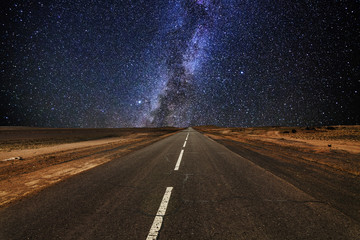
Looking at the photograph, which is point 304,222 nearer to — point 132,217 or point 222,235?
point 222,235

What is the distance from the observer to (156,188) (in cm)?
384

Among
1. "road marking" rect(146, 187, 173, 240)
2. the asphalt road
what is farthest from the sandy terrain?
"road marking" rect(146, 187, 173, 240)

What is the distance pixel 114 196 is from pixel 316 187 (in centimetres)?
494

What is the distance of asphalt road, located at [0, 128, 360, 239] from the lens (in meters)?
2.18

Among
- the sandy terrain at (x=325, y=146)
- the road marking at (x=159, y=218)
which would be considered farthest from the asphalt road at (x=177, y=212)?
the sandy terrain at (x=325, y=146)

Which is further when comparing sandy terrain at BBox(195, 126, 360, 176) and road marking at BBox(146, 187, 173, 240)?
sandy terrain at BBox(195, 126, 360, 176)

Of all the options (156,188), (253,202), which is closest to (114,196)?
(156,188)

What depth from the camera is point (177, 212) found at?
2.71 metres

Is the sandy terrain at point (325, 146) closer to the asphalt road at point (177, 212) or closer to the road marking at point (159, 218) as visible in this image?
the asphalt road at point (177, 212)

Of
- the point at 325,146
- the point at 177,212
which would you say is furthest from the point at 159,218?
the point at 325,146

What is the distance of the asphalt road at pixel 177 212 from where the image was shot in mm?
2180

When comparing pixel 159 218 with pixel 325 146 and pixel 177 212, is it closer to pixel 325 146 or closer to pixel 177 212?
pixel 177 212

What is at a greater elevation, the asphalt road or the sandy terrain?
the asphalt road

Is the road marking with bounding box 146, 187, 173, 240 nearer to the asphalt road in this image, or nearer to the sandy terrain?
the asphalt road
